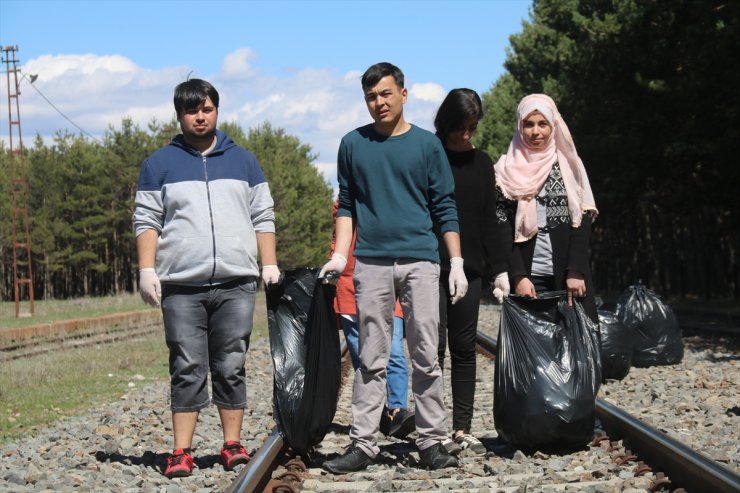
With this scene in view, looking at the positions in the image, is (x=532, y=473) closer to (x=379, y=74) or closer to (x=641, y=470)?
(x=641, y=470)

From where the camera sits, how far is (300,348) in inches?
219

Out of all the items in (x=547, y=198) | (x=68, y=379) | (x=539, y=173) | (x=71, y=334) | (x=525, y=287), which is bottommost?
(x=71, y=334)

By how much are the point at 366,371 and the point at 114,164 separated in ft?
254

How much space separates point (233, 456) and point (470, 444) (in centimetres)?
130

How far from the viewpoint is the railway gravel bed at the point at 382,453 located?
4996 millimetres

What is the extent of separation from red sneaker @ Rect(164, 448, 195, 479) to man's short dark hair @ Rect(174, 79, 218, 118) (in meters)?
1.75

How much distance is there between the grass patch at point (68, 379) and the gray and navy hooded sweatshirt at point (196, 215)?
314cm

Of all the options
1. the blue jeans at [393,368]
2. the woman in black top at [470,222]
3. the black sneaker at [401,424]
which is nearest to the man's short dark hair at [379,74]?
the woman in black top at [470,222]

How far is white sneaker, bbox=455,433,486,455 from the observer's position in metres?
5.70

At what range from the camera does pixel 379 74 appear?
514 cm

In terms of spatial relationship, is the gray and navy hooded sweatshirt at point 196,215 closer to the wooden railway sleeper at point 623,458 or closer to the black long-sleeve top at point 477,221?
the black long-sleeve top at point 477,221

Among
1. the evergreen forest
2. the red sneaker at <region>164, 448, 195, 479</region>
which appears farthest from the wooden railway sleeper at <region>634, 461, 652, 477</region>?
the evergreen forest

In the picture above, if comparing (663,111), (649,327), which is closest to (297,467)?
(649,327)

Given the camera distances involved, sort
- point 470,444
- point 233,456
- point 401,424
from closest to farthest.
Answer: point 233,456, point 470,444, point 401,424
